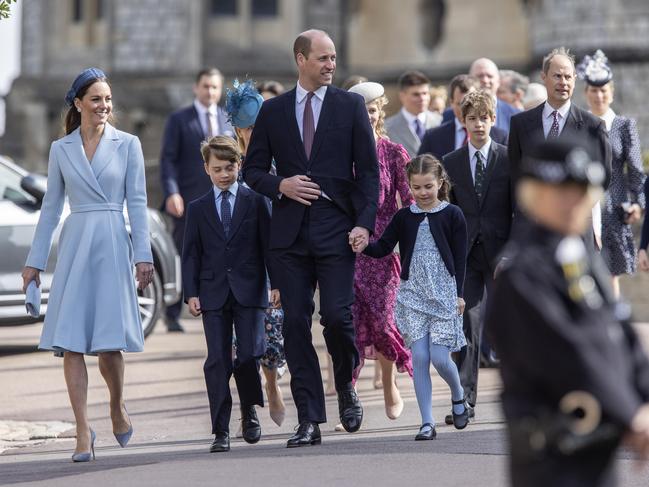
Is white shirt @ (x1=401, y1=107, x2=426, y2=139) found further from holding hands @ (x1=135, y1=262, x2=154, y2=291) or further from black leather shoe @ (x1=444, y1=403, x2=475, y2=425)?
holding hands @ (x1=135, y1=262, x2=154, y2=291)

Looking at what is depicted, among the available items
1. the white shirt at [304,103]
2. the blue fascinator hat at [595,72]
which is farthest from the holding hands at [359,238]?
the blue fascinator hat at [595,72]

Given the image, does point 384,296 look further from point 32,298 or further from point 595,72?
point 595,72

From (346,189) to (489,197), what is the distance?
1.38 meters

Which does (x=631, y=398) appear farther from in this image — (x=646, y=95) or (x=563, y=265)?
(x=646, y=95)

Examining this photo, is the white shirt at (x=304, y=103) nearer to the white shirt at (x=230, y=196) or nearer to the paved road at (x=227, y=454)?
the white shirt at (x=230, y=196)

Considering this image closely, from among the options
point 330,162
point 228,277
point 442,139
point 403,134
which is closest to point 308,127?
point 330,162

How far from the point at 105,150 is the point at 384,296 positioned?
192cm

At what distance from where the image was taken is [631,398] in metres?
4.25

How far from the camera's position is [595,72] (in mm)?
11094

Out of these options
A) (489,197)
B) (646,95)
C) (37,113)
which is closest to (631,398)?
(489,197)

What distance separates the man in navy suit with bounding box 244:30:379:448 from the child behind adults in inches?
13.2

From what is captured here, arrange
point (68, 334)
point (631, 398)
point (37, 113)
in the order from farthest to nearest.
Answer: point (37, 113) → point (68, 334) → point (631, 398)

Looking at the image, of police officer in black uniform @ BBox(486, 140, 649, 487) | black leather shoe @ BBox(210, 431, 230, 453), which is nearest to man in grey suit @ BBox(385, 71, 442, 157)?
black leather shoe @ BBox(210, 431, 230, 453)

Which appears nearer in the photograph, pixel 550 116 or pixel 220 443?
pixel 220 443
